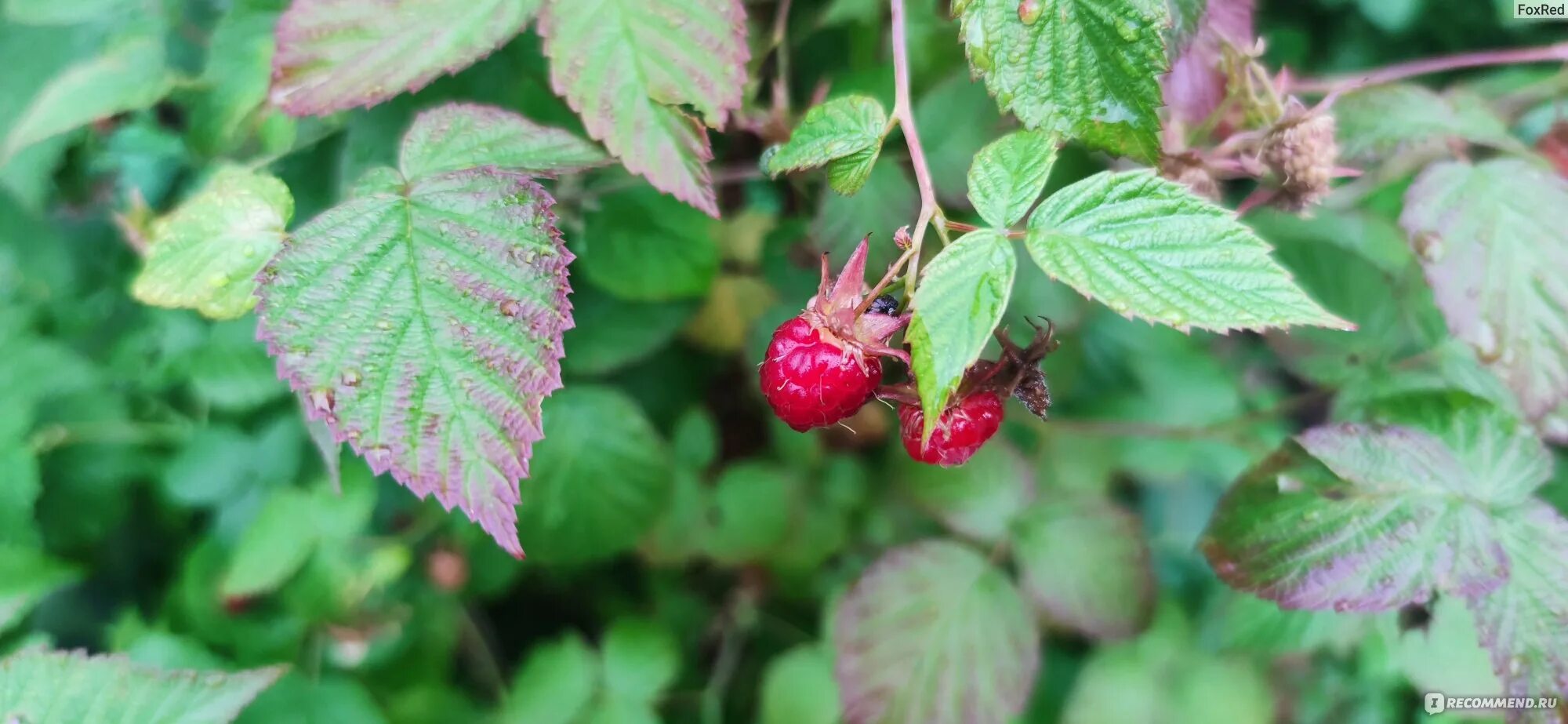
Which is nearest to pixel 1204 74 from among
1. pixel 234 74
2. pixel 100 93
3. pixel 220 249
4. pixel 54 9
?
pixel 220 249

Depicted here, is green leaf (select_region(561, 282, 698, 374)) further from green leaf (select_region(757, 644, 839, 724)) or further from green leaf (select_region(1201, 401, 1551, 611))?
green leaf (select_region(1201, 401, 1551, 611))

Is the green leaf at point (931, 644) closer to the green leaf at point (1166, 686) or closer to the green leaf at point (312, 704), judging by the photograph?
the green leaf at point (1166, 686)

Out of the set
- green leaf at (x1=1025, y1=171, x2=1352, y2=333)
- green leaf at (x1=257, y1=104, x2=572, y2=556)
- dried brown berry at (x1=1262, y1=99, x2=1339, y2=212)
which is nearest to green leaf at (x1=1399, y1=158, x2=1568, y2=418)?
dried brown berry at (x1=1262, y1=99, x2=1339, y2=212)

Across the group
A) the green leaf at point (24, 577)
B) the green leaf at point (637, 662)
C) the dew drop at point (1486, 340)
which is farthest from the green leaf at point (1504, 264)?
the green leaf at point (24, 577)

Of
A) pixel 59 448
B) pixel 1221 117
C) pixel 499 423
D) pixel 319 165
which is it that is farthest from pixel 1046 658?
pixel 59 448

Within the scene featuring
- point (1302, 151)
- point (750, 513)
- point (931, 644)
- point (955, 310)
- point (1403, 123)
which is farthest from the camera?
point (750, 513)

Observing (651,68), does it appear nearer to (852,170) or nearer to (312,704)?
(852,170)
